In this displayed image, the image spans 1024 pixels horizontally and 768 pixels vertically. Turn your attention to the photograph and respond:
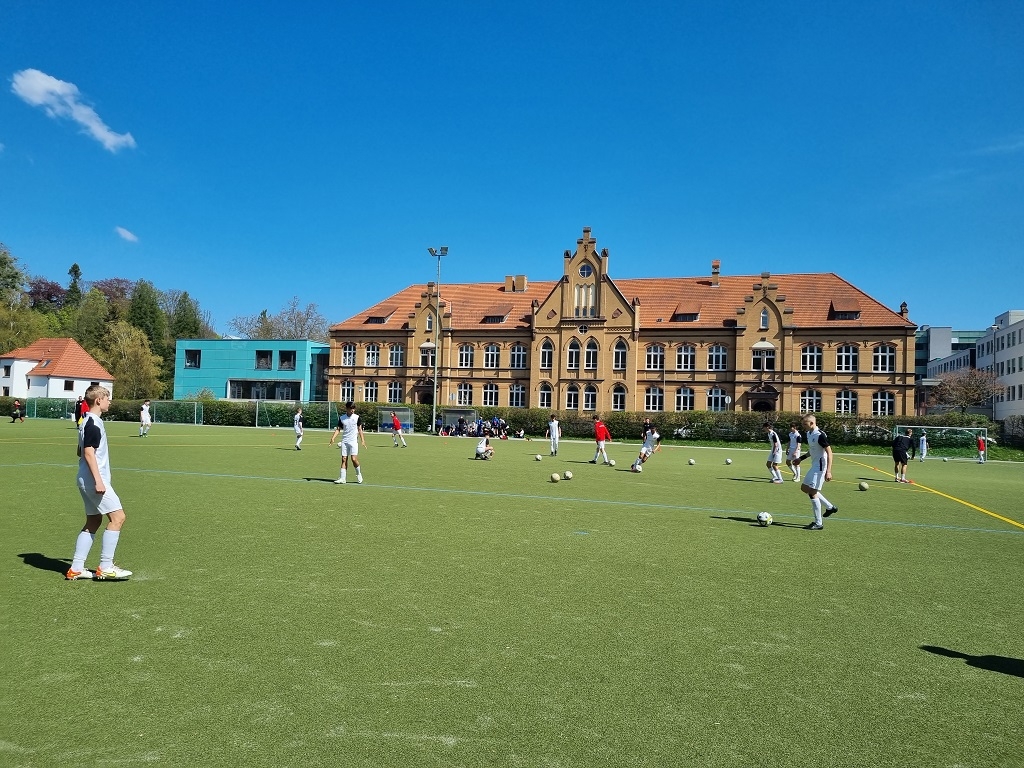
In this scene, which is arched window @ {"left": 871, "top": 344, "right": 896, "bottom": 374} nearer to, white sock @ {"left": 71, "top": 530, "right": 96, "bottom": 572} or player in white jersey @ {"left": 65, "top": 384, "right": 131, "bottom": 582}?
player in white jersey @ {"left": 65, "top": 384, "right": 131, "bottom": 582}

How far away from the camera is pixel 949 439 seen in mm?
45375

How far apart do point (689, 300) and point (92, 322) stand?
83200 mm

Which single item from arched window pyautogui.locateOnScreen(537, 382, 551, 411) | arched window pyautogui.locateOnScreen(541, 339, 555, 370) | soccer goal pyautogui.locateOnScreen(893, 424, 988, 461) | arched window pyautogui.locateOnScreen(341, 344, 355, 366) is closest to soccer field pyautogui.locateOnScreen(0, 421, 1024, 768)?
soccer goal pyautogui.locateOnScreen(893, 424, 988, 461)

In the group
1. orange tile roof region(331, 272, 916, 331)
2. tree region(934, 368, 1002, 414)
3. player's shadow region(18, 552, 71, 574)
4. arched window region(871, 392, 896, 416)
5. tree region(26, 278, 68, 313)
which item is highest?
tree region(26, 278, 68, 313)

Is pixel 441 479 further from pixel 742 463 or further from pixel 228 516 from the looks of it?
pixel 742 463

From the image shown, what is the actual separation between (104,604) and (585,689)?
478 cm

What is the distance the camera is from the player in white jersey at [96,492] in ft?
23.9

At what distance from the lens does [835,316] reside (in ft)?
188

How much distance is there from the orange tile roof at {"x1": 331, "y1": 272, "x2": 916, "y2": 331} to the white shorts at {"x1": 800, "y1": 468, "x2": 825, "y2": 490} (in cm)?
4850

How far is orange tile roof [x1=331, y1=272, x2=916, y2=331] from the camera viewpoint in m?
57.6

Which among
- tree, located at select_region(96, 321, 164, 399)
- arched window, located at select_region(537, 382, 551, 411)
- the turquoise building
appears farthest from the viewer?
tree, located at select_region(96, 321, 164, 399)

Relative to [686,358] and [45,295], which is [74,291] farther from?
[686,358]

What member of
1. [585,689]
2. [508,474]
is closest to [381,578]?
[585,689]

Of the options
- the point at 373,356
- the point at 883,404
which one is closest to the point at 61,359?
the point at 373,356
